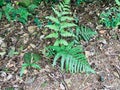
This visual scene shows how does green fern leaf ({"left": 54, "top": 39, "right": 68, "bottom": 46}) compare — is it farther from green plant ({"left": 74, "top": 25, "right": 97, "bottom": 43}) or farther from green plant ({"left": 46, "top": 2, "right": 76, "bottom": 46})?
green plant ({"left": 74, "top": 25, "right": 97, "bottom": 43})

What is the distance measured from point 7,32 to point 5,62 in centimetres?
65

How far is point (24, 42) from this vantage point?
4.27m

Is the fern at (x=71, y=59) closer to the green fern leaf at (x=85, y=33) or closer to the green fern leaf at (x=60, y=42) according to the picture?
the green fern leaf at (x=60, y=42)

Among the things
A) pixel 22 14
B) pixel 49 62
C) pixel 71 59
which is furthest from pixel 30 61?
pixel 22 14

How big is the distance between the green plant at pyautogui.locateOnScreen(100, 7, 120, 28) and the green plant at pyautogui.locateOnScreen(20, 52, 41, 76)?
1328mm

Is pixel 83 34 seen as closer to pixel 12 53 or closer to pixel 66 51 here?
pixel 66 51

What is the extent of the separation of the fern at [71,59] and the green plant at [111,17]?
800 mm

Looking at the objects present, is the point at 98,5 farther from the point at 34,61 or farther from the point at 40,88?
the point at 40,88

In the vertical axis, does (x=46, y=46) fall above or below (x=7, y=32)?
below

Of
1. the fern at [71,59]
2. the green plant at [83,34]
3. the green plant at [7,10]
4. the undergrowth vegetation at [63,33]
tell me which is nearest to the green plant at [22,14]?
the undergrowth vegetation at [63,33]

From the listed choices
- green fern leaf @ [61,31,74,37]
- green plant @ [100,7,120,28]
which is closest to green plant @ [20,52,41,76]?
green fern leaf @ [61,31,74,37]

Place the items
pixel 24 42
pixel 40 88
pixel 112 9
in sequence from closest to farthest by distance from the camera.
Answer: pixel 40 88
pixel 24 42
pixel 112 9

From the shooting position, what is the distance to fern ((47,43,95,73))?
12.2 ft

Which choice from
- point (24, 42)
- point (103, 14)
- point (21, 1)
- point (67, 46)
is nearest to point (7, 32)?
point (24, 42)
